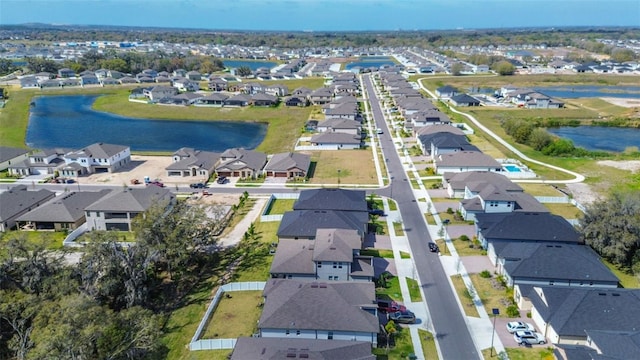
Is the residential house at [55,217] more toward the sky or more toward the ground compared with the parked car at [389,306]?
more toward the sky

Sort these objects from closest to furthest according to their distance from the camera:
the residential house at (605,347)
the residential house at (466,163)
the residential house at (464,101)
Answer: the residential house at (605,347)
the residential house at (466,163)
the residential house at (464,101)

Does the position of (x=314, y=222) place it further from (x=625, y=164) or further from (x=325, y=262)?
(x=625, y=164)

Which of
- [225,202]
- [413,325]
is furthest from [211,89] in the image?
[413,325]

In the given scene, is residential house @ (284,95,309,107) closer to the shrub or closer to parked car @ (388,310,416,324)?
parked car @ (388,310,416,324)

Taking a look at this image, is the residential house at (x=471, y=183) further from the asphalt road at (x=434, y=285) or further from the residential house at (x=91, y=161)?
the residential house at (x=91, y=161)

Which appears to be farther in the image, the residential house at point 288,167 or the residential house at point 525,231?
the residential house at point 288,167

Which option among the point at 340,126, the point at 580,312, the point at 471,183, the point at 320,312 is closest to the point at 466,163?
the point at 471,183

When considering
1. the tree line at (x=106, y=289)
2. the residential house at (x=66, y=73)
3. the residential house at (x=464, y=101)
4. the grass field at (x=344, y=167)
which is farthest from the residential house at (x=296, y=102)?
the residential house at (x=66, y=73)
